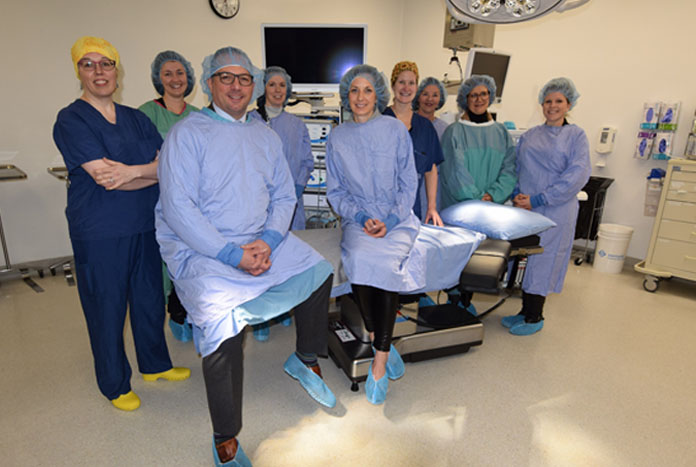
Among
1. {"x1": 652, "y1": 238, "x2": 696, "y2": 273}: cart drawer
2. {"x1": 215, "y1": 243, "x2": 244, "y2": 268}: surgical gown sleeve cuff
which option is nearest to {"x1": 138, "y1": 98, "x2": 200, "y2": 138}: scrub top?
{"x1": 215, "y1": 243, "x2": 244, "y2": 268}: surgical gown sleeve cuff

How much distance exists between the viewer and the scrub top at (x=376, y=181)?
222 cm

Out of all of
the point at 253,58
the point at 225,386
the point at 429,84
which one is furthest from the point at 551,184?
the point at 253,58

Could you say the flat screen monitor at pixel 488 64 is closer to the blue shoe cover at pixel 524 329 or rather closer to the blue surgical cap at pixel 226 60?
the blue shoe cover at pixel 524 329

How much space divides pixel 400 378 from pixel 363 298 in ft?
1.79

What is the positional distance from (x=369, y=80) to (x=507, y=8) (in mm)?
810

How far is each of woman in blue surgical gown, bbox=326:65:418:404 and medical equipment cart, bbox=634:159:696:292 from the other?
2512 millimetres

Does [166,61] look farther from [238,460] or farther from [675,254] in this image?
[675,254]

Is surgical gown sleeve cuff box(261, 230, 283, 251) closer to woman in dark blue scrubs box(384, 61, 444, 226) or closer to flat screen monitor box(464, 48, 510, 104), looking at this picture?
woman in dark blue scrubs box(384, 61, 444, 226)

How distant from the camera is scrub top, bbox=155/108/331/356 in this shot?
5.30 feet

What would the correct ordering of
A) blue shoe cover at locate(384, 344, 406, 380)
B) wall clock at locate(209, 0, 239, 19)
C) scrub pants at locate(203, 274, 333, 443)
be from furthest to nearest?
1. wall clock at locate(209, 0, 239, 19)
2. blue shoe cover at locate(384, 344, 406, 380)
3. scrub pants at locate(203, 274, 333, 443)

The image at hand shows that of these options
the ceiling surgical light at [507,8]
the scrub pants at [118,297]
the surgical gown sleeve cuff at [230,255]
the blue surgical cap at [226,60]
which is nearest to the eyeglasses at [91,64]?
the blue surgical cap at [226,60]

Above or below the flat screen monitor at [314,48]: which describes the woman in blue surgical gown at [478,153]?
below

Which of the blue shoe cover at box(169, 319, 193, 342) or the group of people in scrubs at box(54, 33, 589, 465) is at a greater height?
the group of people in scrubs at box(54, 33, 589, 465)

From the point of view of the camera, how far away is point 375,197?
2342 millimetres
